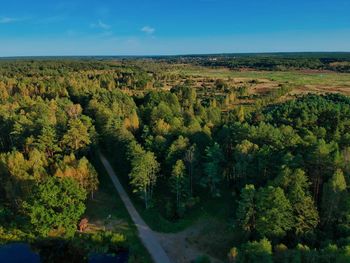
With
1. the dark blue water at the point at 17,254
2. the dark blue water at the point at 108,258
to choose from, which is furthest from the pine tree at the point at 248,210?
the dark blue water at the point at 17,254

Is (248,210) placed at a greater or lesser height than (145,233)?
greater

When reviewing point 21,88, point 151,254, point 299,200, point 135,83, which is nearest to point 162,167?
point 151,254

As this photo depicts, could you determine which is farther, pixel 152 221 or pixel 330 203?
pixel 152 221

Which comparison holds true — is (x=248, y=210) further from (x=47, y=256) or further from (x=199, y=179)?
(x=47, y=256)

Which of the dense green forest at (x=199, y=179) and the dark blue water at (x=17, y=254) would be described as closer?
the dense green forest at (x=199, y=179)

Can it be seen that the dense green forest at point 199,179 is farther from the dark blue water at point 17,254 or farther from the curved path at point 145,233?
the dark blue water at point 17,254

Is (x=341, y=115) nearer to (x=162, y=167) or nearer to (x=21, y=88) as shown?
(x=162, y=167)

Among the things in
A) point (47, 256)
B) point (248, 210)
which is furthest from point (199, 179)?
point (47, 256)

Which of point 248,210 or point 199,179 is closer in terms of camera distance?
point 248,210
